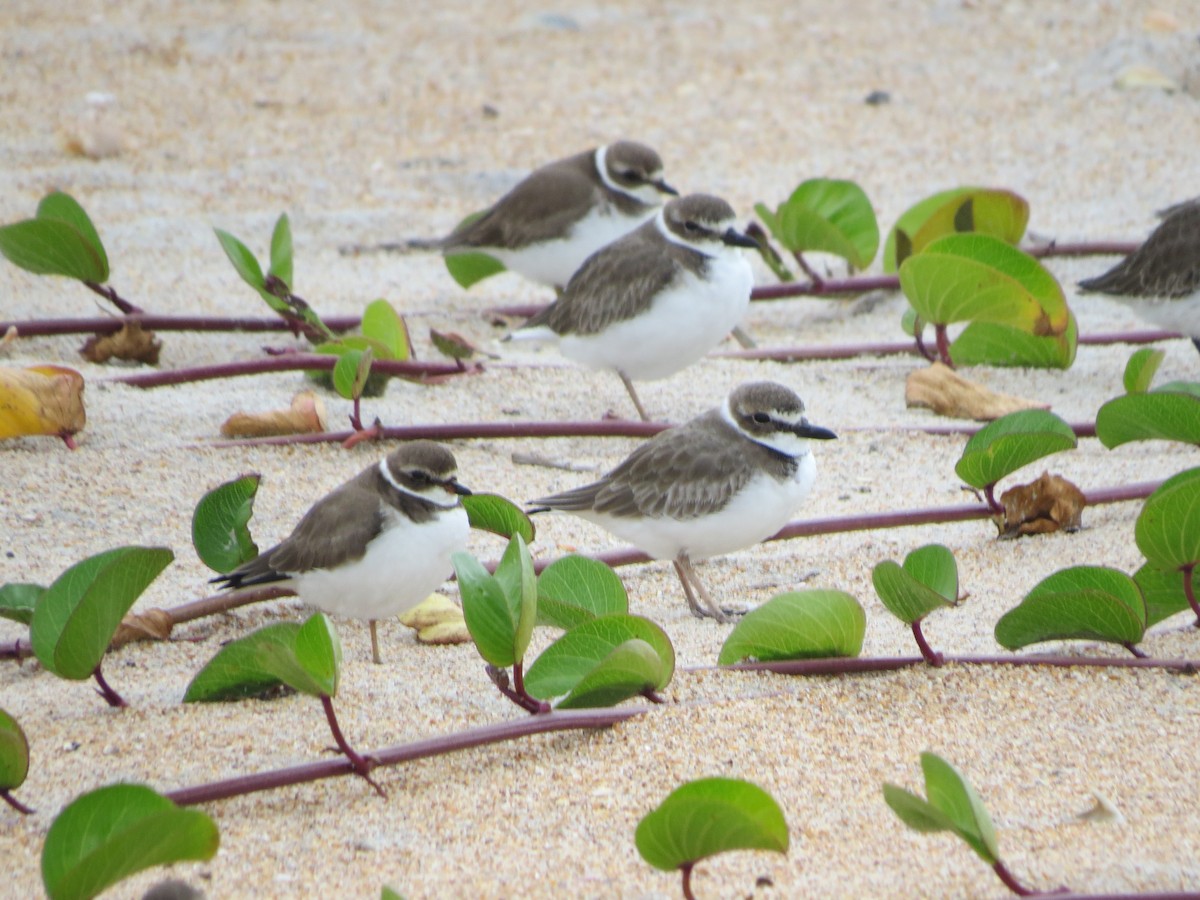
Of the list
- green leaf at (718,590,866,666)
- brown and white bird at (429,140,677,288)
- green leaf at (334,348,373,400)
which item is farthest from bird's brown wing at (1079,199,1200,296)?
green leaf at (334,348,373,400)

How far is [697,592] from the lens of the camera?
14.4 ft

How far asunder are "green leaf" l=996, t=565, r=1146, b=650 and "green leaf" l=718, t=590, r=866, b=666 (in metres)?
0.34

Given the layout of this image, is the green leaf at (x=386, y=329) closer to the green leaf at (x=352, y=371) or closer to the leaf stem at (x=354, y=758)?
the green leaf at (x=352, y=371)

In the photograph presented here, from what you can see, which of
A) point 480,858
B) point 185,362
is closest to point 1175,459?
point 480,858

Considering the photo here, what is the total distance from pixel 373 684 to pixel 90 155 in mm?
5498

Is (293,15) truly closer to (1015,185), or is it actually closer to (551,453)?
(1015,185)

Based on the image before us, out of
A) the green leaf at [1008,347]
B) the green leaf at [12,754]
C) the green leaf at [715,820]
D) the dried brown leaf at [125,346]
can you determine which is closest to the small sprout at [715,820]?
the green leaf at [715,820]

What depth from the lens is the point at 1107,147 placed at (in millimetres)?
8305

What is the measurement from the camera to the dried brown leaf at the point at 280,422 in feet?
16.7

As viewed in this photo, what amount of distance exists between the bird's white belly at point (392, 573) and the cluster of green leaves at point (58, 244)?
1.87 meters

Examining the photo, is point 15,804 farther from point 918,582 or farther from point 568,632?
point 918,582

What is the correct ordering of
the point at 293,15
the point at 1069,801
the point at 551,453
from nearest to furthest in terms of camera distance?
the point at 1069,801, the point at 551,453, the point at 293,15

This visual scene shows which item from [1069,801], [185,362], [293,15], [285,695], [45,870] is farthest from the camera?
[293,15]

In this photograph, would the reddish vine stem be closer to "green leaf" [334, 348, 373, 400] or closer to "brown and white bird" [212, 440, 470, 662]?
"brown and white bird" [212, 440, 470, 662]
